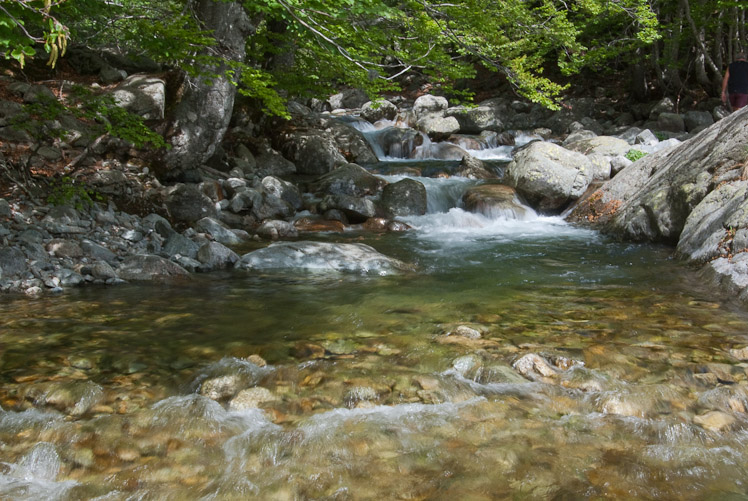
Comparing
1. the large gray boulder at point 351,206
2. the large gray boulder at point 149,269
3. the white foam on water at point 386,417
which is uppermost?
the large gray boulder at point 351,206

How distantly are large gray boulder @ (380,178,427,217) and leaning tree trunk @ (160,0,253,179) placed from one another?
421 cm

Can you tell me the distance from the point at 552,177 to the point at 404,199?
3.58 metres

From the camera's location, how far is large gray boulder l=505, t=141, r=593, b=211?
1175cm

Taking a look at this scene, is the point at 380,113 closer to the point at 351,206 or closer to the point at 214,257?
the point at 351,206

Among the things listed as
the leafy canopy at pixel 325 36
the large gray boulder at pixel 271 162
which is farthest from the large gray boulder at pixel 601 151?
the large gray boulder at pixel 271 162

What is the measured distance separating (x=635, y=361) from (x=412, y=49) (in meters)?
8.93

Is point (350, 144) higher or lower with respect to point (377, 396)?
higher

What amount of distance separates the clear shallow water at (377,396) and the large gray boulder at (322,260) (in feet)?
4.73

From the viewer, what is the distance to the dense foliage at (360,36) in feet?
18.7

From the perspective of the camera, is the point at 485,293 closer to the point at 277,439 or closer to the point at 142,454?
the point at 277,439

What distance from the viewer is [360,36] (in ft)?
28.7

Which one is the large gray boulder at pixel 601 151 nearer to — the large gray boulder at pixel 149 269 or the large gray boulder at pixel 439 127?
the large gray boulder at pixel 439 127

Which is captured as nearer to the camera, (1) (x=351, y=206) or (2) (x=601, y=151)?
(1) (x=351, y=206)

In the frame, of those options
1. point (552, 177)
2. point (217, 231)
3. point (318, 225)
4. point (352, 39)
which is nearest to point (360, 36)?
point (352, 39)
